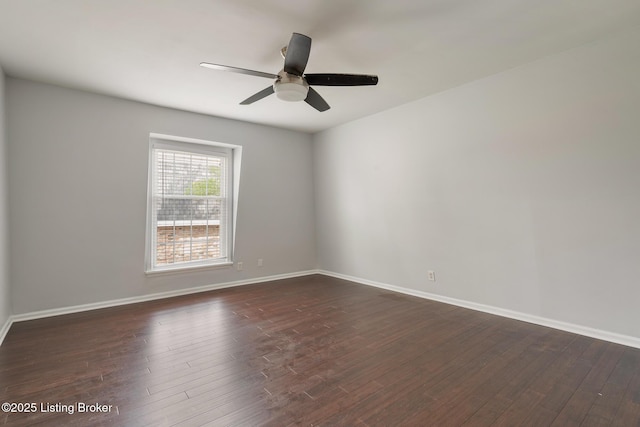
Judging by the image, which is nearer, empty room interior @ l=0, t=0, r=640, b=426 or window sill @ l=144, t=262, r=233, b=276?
empty room interior @ l=0, t=0, r=640, b=426

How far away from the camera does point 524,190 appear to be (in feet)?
9.79

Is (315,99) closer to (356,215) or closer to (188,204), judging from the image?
(356,215)

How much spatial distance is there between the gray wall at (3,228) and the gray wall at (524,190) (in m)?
4.24

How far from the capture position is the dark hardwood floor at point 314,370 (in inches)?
64.6

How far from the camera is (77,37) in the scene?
7.82 feet

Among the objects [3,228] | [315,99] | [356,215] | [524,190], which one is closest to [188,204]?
[3,228]

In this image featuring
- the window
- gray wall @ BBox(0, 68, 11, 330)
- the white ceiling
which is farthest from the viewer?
the window

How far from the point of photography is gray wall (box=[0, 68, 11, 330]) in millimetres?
2770

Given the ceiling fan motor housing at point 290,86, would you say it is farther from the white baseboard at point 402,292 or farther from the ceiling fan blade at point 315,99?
the white baseboard at point 402,292

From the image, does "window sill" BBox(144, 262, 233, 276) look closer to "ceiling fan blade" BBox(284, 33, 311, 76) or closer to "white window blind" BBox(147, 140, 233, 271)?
"white window blind" BBox(147, 140, 233, 271)

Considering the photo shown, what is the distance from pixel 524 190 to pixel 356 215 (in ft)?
7.73

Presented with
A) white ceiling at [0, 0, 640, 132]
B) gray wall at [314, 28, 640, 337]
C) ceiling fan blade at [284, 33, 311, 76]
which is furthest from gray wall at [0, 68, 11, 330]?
gray wall at [314, 28, 640, 337]

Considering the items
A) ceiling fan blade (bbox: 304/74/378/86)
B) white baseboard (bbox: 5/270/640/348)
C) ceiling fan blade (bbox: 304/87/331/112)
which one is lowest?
white baseboard (bbox: 5/270/640/348)

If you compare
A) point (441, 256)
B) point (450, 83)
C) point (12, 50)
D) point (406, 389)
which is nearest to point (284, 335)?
point (406, 389)
